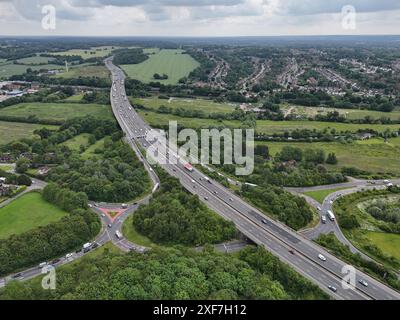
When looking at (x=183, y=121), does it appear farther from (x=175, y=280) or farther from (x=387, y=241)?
(x=175, y=280)

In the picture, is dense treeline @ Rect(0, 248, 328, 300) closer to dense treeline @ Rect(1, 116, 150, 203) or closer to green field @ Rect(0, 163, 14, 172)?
dense treeline @ Rect(1, 116, 150, 203)

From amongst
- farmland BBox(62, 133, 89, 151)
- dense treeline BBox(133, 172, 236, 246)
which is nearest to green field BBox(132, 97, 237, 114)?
farmland BBox(62, 133, 89, 151)

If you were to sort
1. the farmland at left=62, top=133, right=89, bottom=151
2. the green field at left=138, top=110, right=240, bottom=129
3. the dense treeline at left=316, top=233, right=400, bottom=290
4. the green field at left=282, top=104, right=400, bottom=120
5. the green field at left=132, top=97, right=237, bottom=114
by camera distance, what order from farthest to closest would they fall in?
the green field at left=132, top=97, right=237, bottom=114 → the green field at left=282, top=104, right=400, bottom=120 → the green field at left=138, top=110, right=240, bottom=129 → the farmland at left=62, top=133, right=89, bottom=151 → the dense treeline at left=316, top=233, right=400, bottom=290

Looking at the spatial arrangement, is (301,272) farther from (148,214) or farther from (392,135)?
(392,135)

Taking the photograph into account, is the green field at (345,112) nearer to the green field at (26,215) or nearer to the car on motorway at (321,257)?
the car on motorway at (321,257)
